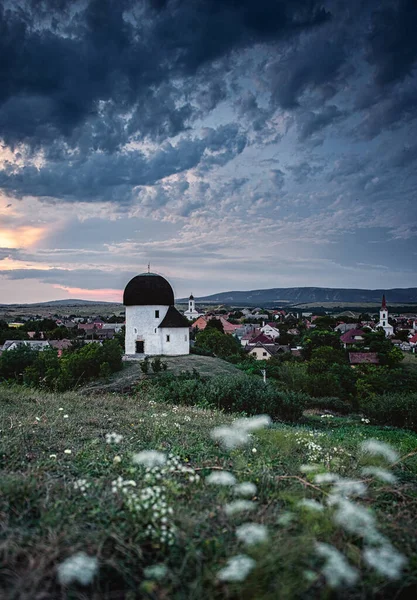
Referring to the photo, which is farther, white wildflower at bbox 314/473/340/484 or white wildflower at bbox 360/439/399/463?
white wildflower at bbox 360/439/399/463

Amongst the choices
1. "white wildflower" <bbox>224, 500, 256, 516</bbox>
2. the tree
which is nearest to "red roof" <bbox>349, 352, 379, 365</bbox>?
the tree

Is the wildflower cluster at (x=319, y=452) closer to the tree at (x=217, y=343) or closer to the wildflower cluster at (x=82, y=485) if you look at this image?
the wildflower cluster at (x=82, y=485)

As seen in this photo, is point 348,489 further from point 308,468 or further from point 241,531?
point 241,531

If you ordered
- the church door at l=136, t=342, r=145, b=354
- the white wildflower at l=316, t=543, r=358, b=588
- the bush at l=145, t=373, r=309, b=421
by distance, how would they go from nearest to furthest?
the white wildflower at l=316, t=543, r=358, b=588, the bush at l=145, t=373, r=309, b=421, the church door at l=136, t=342, r=145, b=354

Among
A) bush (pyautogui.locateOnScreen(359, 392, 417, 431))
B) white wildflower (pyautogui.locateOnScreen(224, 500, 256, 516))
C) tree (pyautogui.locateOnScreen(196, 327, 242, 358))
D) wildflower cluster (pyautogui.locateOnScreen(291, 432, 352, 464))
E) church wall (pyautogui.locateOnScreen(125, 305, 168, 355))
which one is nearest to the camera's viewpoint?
white wildflower (pyautogui.locateOnScreen(224, 500, 256, 516))

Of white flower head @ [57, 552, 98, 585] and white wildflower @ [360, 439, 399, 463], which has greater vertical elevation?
white flower head @ [57, 552, 98, 585]

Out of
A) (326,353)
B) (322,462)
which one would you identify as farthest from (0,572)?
(326,353)

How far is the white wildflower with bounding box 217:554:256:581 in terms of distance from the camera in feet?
7.99

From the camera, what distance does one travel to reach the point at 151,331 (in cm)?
2911

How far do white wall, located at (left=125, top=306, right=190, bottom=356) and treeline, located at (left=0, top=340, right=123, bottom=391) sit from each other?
4251 millimetres

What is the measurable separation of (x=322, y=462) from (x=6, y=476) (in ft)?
12.6

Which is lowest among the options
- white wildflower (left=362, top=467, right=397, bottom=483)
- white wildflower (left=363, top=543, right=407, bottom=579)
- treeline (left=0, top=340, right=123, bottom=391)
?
treeline (left=0, top=340, right=123, bottom=391)

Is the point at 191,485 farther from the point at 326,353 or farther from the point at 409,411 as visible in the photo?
the point at 326,353

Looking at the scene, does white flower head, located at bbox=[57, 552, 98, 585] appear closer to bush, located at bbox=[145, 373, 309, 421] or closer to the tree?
bush, located at bbox=[145, 373, 309, 421]
